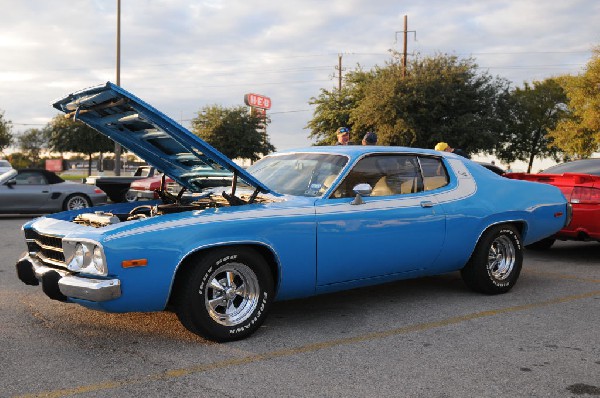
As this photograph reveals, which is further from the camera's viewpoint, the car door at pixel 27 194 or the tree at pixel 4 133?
the tree at pixel 4 133

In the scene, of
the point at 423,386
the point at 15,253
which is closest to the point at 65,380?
the point at 423,386

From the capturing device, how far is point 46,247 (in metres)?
4.53

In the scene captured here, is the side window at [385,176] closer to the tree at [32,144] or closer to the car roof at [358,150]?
the car roof at [358,150]

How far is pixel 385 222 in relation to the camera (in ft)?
16.2

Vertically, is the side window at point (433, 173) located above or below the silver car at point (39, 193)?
above

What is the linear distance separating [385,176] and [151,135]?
2.09 m

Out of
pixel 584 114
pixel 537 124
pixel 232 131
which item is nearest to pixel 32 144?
pixel 232 131

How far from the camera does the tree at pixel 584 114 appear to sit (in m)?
34.8

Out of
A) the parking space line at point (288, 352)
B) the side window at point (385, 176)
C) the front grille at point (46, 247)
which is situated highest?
the side window at point (385, 176)

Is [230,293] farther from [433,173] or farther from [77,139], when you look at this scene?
[77,139]

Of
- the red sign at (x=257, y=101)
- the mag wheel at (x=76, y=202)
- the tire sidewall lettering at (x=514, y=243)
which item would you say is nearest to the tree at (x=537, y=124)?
the red sign at (x=257, y=101)

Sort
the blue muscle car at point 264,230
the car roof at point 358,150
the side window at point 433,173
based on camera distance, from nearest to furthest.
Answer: the blue muscle car at point 264,230, the car roof at point 358,150, the side window at point 433,173

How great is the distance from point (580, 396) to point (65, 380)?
3.00m

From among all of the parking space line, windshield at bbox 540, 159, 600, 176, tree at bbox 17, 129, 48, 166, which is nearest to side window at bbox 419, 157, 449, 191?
the parking space line
